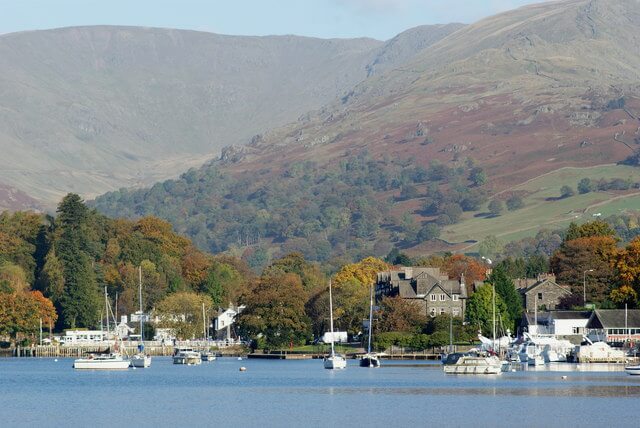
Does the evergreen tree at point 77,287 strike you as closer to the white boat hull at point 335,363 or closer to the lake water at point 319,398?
the lake water at point 319,398

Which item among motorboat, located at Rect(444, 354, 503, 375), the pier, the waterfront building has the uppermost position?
the waterfront building

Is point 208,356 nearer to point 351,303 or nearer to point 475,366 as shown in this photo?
point 351,303

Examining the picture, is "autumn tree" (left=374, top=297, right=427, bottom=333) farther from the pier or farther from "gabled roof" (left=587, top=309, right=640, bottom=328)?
the pier

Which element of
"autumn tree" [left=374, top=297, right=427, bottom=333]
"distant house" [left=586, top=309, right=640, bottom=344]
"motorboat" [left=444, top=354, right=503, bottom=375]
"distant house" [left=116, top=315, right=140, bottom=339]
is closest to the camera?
"motorboat" [left=444, top=354, right=503, bottom=375]

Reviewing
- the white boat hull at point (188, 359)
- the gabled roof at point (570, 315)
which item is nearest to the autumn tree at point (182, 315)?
the white boat hull at point (188, 359)

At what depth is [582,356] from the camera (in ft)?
428

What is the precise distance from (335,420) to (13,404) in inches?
893

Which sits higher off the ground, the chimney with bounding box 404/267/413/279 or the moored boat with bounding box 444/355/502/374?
the chimney with bounding box 404/267/413/279

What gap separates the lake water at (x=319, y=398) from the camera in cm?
7412

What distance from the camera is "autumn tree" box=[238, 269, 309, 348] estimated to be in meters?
146

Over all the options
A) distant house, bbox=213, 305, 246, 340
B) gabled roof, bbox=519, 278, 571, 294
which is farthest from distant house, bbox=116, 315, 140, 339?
gabled roof, bbox=519, 278, 571, 294

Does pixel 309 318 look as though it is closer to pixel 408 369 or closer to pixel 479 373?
pixel 408 369

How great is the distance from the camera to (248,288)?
169 metres

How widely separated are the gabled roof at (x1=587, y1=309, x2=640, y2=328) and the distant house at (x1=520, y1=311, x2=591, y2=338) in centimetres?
408
